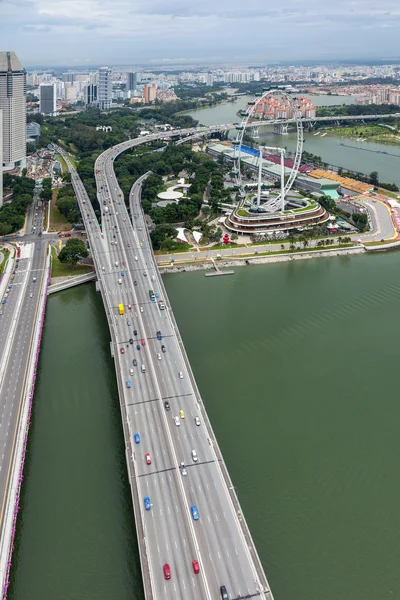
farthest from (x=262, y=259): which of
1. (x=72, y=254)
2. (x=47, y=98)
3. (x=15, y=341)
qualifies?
(x=47, y=98)

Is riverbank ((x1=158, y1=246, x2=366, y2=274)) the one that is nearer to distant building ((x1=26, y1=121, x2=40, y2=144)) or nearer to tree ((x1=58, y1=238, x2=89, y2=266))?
tree ((x1=58, y1=238, x2=89, y2=266))

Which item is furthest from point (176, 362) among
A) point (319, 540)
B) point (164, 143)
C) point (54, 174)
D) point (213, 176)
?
point (164, 143)

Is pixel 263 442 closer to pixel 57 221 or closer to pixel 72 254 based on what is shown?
pixel 72 254

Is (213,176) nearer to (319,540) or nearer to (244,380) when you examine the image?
(244,380)

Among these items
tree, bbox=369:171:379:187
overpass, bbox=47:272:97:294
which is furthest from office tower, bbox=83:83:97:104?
overpass, bbox=47:272:97:294

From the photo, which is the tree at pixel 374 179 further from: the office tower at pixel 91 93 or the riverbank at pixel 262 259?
the office tower at pixel 91 93

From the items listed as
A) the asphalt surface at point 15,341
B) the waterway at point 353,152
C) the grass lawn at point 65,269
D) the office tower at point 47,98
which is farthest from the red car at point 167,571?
the office tower at point 47,98

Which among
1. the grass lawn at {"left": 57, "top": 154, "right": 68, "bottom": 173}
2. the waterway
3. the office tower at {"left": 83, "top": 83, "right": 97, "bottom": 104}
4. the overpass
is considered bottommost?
the overpass
